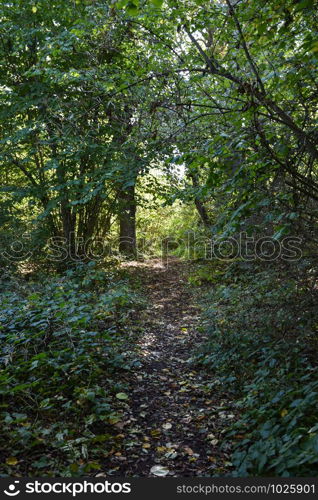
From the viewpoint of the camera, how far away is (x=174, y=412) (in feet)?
13.5

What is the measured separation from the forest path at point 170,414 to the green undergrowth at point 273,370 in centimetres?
19

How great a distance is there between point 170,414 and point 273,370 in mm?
1149

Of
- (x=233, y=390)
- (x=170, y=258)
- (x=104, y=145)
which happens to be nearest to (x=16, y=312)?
(x=233, y=390)

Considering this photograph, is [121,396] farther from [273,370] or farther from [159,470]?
[273,370]

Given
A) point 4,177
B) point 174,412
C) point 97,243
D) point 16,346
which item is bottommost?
point 174,412

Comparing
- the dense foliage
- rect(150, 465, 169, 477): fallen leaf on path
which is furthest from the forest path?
the dense foliage

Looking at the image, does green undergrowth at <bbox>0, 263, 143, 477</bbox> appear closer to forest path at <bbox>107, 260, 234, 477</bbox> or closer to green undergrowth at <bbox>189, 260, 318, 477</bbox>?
forest path at <bbox>107, 260, 234, 477</bbox>

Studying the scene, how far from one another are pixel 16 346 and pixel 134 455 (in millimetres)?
2012

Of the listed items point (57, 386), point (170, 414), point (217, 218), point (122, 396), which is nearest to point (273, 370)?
point (170, 414)

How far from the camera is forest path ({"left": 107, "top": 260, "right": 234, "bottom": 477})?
125 inches

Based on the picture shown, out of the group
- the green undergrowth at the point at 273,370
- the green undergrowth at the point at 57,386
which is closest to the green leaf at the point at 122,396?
the green undergrowth at the point at 57,386

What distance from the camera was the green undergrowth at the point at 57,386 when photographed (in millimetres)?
3090

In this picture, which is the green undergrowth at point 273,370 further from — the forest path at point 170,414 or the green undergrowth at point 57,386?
the green undergrowth at point 57,386

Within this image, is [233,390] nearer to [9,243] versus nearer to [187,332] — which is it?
[187,332]
